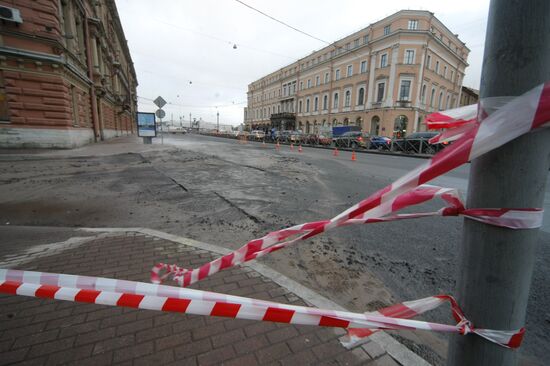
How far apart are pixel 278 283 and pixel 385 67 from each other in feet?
144

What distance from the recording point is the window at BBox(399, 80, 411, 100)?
37.6m

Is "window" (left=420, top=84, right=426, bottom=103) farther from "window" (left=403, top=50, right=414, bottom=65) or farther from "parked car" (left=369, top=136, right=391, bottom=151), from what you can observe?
"parked car" (left=369, top=136, right=391, bottom=151)

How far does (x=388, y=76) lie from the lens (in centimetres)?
3872

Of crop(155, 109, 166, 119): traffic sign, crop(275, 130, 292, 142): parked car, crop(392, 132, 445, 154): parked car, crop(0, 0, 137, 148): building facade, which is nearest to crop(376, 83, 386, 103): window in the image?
crop(275, 130, 292, 142): parked car

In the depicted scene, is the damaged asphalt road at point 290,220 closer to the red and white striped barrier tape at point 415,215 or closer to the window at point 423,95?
the red and white striped barrier tape at point 415,215

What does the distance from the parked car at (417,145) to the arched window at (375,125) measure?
19889 mm

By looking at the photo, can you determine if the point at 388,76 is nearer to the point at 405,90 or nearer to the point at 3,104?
the point at 405,90

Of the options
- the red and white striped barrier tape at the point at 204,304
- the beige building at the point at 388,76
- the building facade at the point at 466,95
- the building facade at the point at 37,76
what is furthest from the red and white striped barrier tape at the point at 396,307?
the building facade at the point at 466,95

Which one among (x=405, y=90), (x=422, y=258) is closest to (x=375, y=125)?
(x=405, y=90)

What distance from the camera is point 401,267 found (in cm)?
315

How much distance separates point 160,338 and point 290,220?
121 inches

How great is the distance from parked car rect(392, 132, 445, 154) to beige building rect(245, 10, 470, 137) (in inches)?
607

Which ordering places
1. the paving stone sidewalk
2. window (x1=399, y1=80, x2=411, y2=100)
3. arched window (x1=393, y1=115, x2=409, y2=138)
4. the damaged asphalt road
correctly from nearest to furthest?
the paving stone sidewalk
the damaged asphalt road
window (x1=399, y1=80, x2=411, y2=100)
arched window (x1=393, y1=115, x2=409, y2=138)

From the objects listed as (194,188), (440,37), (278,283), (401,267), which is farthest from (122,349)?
(440,37)
